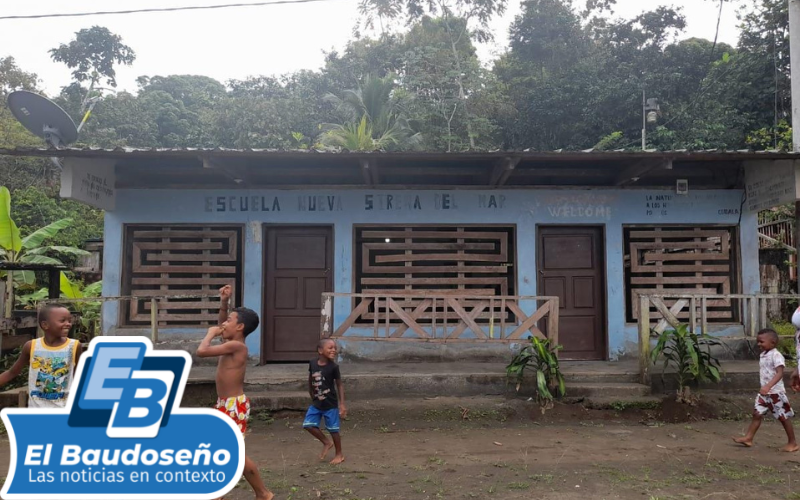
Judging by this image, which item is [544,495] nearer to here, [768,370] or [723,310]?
[768,370]

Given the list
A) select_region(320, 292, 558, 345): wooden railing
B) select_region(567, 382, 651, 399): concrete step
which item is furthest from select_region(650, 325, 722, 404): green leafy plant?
select_region(320, 292, 558, 345): wooden railing

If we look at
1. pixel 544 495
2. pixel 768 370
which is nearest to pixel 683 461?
pixel 768 370

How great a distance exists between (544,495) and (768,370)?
2.67 meters

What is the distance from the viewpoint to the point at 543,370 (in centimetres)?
630

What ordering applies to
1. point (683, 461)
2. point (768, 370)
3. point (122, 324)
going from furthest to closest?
point (122, 324), point (768, 370), point (683, 461)

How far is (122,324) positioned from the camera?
763cm

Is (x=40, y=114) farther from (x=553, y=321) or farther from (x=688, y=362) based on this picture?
(x=688, y=362)

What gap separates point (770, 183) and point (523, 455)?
522 cm

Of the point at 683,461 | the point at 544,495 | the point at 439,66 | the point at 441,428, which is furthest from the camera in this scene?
the point at 439,66

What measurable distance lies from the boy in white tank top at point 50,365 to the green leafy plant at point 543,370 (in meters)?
4.47

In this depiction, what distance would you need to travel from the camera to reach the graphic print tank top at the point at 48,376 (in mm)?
3506

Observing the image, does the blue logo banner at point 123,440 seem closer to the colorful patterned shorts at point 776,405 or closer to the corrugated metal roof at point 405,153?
the corrugated metal roof at point 405,153

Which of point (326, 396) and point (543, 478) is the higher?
point (326, 396)

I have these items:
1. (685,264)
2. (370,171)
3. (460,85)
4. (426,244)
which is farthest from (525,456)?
(460,85)
